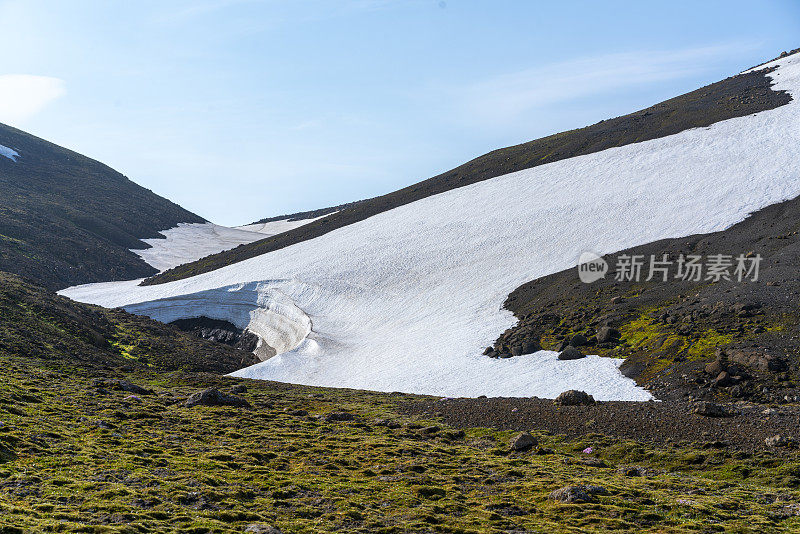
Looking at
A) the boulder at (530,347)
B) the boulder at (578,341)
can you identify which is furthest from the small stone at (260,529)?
the boulder at (578,341)

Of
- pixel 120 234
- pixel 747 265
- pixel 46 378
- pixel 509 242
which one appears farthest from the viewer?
pixel 120 234

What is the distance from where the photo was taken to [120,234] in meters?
149

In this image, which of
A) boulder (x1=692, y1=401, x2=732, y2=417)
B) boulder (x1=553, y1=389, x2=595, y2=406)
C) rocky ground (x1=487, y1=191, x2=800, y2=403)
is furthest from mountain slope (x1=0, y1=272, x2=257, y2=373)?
boulder (x1=692, y1=401, x2=732, y2=417)

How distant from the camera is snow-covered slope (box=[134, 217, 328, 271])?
5616 inches

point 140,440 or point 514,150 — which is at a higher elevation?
point 514,150

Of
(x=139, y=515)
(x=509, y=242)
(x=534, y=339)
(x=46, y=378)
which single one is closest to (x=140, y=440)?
(x=139, y=515)

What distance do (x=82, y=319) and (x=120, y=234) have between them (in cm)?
9877

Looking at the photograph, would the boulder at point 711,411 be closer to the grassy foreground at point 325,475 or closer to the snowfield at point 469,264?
the grassy foreground at point 325,475

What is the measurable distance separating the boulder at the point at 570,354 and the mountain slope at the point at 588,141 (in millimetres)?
60392

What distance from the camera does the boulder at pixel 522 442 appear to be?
30.2 metres

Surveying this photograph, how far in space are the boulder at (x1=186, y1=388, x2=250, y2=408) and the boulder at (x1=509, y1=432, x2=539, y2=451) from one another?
54.5 ft

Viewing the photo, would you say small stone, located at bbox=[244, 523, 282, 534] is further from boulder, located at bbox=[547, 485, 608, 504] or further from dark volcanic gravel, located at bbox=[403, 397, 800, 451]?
dark volcanic gravel, located at bbox=[403, 397, 800, 451]

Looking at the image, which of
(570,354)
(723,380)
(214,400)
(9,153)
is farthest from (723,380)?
(9,153)

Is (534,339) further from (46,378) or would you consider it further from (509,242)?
(46,378)
